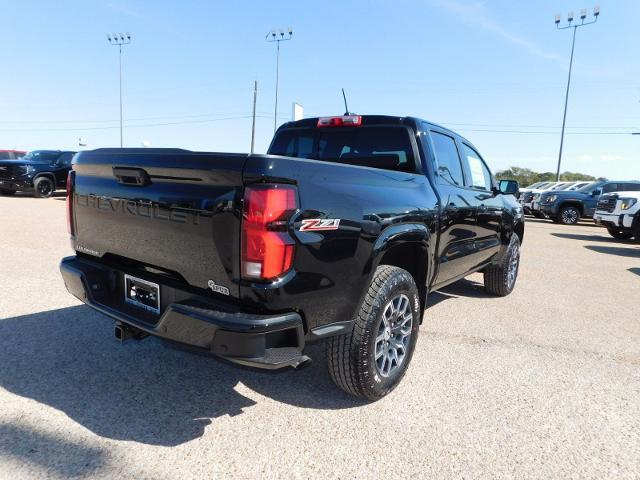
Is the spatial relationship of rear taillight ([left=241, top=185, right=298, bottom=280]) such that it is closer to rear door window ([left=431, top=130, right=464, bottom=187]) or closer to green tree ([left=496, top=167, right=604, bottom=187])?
rear door window ([left=431, top=130, right=464, bottom=187])

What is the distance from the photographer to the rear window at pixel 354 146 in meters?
3.48

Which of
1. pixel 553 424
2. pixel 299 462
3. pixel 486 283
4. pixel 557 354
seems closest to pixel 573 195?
pixel 486 283

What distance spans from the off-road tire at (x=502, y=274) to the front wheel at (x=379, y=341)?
277 centimetres

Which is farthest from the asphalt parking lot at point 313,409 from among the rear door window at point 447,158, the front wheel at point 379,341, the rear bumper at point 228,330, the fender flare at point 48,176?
the fender flare at point 48,176

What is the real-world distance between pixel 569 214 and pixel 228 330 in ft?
Answer: 61.7

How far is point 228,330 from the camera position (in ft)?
6.43

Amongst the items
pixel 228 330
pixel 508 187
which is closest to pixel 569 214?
pixel 508 187

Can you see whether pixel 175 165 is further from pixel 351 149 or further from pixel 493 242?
pixel 493 242

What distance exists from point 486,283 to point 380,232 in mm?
3531

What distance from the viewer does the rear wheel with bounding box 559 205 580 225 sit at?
17500 mm

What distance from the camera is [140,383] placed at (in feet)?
9.43

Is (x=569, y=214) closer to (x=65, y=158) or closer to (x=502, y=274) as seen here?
(x=502, y=274)

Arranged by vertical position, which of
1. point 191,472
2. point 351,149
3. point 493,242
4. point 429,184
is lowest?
point 191,472

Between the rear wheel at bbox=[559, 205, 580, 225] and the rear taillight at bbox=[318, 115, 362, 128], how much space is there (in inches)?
657
